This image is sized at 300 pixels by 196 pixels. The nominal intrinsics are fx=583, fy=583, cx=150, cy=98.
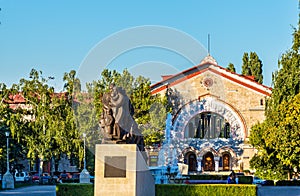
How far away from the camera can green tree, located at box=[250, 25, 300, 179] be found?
128 feet

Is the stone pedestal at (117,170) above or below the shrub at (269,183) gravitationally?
above

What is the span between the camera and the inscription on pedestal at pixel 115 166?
19.0 metres

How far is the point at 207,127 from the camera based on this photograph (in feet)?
199

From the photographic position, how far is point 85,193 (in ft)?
78.1

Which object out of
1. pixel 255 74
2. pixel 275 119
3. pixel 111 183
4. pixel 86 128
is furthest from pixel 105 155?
pixel 255 74

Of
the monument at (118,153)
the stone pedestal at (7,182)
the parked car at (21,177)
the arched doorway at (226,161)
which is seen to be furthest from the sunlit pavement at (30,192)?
the arched doorway at (226,161)

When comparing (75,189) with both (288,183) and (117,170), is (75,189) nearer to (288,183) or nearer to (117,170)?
(117,170)

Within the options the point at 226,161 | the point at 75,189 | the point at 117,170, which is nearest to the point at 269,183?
the point at 226,161

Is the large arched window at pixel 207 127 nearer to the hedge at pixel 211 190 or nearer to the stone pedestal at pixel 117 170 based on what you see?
the hedge at pixel 211 190

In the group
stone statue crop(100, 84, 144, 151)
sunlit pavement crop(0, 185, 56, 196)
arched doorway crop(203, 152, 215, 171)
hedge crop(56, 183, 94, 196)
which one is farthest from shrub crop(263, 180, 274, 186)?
stone statue crop(100, 84, 144, 151)

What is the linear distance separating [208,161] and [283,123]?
2221cm

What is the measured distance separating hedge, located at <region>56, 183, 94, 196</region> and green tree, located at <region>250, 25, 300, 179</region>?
18933 millimetres

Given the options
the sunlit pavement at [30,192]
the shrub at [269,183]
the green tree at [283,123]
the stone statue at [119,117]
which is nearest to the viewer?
the stone statue at [119,117]

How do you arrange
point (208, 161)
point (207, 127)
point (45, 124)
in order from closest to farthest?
point (45, 124) → point (207, 127) → point (208, 161)
